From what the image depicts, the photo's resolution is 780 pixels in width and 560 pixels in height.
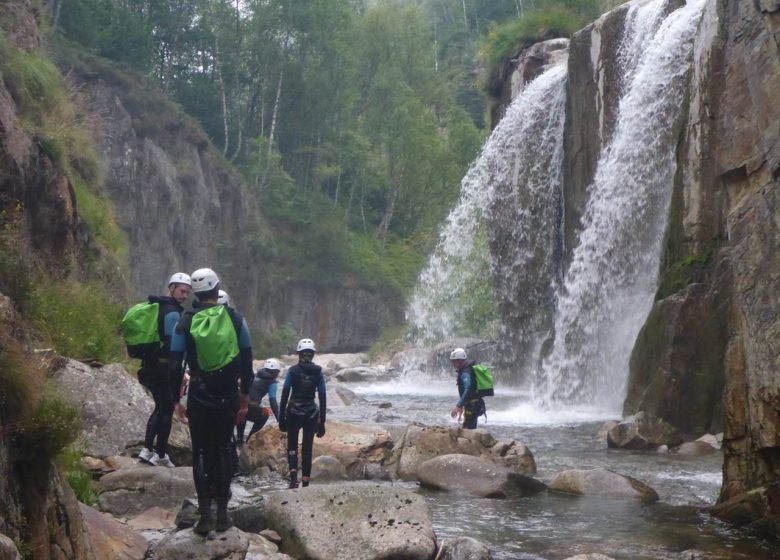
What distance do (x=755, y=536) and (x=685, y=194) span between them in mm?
9177

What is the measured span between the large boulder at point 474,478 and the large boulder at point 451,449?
0.51 meters

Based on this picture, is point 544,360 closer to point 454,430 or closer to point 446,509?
point 454,430

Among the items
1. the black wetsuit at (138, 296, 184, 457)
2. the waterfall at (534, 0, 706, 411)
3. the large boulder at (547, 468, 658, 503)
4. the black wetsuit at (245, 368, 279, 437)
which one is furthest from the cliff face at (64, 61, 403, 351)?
the large boulder at (547, 468, 658, 503)

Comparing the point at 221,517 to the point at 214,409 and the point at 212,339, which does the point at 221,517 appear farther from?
the point at 212,339

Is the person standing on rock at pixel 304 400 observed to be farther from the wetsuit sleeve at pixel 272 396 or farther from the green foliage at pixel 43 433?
the green foliage at pixel 43 433

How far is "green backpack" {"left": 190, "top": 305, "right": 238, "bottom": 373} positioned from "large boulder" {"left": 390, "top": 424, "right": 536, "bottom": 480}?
536 centimetres

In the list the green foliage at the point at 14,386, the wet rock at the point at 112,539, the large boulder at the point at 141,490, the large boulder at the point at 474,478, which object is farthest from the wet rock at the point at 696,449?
the green foliage at the point at 14,386

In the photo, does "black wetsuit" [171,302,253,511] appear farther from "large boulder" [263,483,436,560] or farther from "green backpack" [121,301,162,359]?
"green backpack" [121,301,162,359]

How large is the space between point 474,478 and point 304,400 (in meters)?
2.21

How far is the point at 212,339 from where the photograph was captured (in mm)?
5742

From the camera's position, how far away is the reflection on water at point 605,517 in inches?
281

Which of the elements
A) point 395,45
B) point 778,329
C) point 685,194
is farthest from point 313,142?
point 778,329

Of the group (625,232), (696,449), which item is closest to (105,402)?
(696,449)

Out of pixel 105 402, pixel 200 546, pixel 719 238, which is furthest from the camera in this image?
pixel 719 238
